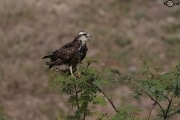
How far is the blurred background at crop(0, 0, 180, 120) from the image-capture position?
1722 centimetres

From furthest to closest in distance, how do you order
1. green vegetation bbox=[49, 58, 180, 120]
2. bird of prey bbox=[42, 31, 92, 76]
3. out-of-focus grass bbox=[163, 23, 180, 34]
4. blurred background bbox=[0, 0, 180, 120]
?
out-of-focus grass bbox=[163, 23, 180, 34] < blurred background bbox=[0, 0, 180, 120] < bird of prey bbox=[42, 31, 92, 76] < green vegetation bbox=[49, 58, 180, 120]

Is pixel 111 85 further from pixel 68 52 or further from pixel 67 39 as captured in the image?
pixel 67 39

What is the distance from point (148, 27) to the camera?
21.0 m

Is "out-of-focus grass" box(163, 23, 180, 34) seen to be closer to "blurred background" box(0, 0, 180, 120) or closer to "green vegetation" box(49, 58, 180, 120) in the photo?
"blurred background" box(0, 0, 180, 120)

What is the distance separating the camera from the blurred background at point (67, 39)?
17.2m

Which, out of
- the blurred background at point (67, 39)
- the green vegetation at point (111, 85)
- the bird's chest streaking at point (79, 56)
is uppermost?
the blurred background at point (67, 39)

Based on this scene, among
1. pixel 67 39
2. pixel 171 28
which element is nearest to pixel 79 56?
pixel 67 39

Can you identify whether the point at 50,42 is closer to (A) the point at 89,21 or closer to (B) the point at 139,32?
Answer: (A) the point at 89,21

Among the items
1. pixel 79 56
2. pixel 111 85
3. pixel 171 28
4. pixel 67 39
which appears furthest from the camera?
pixel 171 28

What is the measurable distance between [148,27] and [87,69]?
1522cm

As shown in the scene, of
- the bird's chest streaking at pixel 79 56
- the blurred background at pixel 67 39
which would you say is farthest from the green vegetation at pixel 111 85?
the blurred background at pixel 67 39

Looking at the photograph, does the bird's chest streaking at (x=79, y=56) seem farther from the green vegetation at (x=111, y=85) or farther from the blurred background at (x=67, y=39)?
the blurred background at (x=67, y=39)

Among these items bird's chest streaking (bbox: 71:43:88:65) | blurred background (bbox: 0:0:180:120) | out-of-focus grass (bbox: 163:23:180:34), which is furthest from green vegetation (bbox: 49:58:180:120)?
out-of-focus grass (bbox: 163:23:180:34)

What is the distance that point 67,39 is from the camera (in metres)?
20.1
